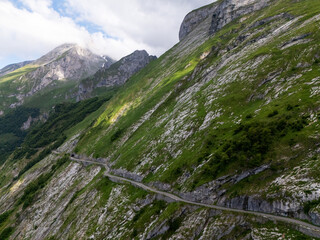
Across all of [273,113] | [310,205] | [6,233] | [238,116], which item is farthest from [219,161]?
[6,233]

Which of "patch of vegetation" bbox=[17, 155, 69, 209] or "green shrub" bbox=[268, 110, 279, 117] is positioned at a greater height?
"patch of vegetation" bbox=[17, 155, 69, 209]

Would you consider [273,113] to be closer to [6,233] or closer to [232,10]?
[6,233]

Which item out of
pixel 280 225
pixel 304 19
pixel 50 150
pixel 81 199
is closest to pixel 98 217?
pixel 81 199

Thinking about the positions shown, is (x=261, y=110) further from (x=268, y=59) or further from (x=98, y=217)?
(x=98, y=217)

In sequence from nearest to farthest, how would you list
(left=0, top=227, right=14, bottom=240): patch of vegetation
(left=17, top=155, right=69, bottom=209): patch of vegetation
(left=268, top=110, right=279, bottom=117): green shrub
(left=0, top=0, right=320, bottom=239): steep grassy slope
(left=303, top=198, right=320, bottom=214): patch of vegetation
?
1. (left=303, top=198, right=320, bottom=214): patch of vegetation
2. (left=0, top=0, right=320, bottom=239): steep grassy slope
3. (left=268, top=110, right=279, bottom=117): green shrub
4. (left=0, top=227, right=14, bottom=240): patch of vegetation
5. (left=17, top=155, right=69, bottom=209): patch of vegetation

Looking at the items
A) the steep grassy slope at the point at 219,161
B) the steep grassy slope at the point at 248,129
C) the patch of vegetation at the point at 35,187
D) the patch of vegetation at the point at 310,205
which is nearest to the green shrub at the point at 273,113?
the steep grassy slope at the point at 248,129

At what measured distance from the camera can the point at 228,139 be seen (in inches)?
1924

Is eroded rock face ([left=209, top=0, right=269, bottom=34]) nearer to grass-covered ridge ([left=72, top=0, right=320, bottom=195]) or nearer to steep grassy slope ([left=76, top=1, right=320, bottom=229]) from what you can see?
grass-covered ridge ([left=72, top=0, right=320, bottom=195])

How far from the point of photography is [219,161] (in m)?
44.6

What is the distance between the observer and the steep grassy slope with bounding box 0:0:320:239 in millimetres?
32750

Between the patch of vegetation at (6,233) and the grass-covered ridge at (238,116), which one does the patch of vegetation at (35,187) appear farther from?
the grass-covered ridge at (238,116)

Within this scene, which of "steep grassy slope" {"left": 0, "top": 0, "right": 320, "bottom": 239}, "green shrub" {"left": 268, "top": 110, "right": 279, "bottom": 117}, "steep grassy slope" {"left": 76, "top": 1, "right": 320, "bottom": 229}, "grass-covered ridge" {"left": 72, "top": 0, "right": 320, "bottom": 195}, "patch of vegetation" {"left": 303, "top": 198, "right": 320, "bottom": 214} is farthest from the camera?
"green shrub" {"left": 268, "top": 110, "right": 279, "bottom": 117}

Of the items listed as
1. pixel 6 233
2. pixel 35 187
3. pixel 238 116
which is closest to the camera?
pixel 238 116

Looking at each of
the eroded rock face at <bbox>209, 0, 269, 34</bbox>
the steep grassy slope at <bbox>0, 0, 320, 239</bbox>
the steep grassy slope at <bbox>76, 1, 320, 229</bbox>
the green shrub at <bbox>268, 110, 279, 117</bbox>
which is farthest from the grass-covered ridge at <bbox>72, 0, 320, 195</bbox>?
the eroded rock face at <bbox>209, 0, 269, 34</bbox>
